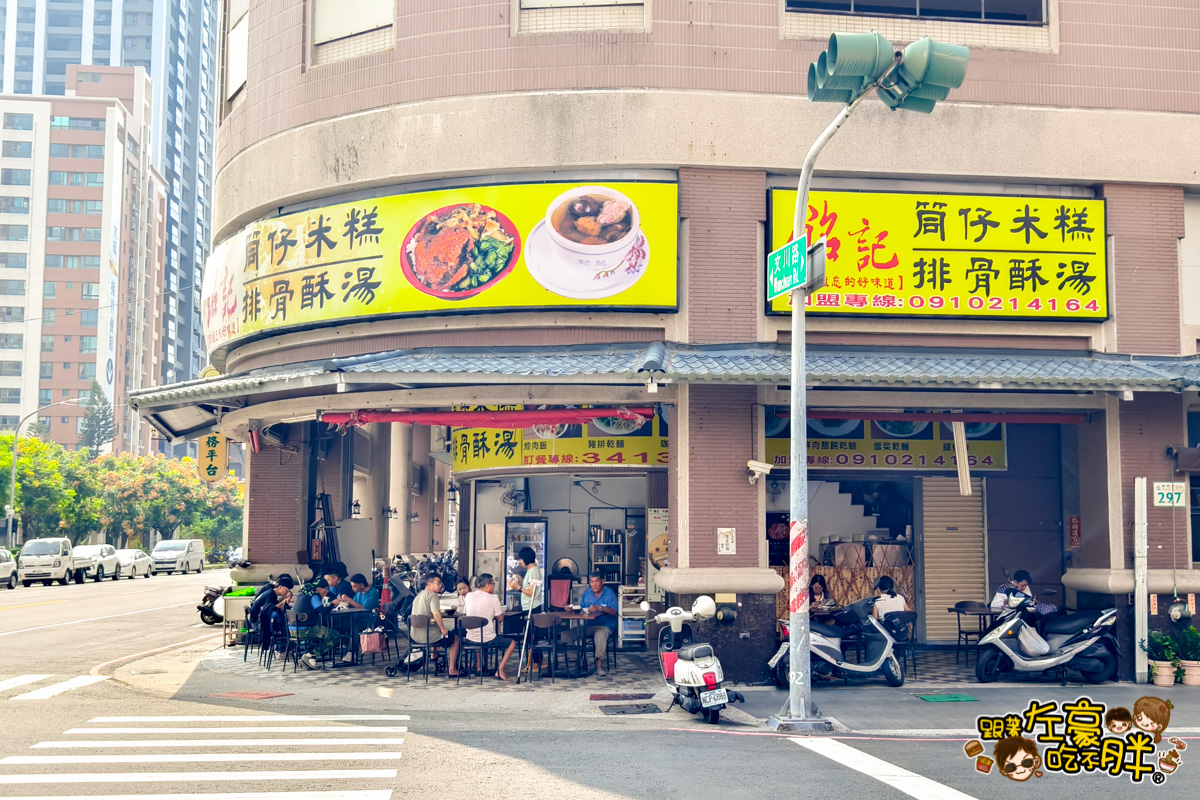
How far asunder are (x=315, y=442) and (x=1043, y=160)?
15.3 m

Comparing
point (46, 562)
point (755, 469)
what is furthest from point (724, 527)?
point (46, 562)

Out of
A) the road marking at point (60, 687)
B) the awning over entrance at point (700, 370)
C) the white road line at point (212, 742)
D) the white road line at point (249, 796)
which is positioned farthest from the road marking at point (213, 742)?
the awning over entrance at point (700, 370)

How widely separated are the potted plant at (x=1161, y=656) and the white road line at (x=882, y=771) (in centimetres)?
752

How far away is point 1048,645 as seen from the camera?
1653 cm

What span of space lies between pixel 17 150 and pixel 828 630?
117 meters

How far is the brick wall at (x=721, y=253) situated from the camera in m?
17.2

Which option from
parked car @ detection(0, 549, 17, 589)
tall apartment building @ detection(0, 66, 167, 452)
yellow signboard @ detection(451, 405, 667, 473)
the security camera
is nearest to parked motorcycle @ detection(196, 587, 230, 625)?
yellow signboard @ detection(451, 405, 667, 473)

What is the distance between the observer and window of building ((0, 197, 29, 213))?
111062mm

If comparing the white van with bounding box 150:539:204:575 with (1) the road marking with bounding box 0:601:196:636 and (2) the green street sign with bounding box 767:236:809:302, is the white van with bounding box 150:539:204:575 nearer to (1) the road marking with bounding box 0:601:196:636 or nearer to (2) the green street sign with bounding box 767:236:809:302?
(1) the road marking with bounding box 0:601:196:636

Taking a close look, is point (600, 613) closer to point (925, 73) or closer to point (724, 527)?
point (724, 527)

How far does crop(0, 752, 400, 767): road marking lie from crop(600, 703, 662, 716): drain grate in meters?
3.96

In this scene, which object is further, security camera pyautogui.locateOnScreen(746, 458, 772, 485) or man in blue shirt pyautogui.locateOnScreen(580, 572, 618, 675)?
man in blue shirt pyautogui.locateOnScreen(580, 572, 618, 675)

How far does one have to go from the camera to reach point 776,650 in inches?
651

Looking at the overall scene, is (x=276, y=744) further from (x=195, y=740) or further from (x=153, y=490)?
(x=153, y=490)
